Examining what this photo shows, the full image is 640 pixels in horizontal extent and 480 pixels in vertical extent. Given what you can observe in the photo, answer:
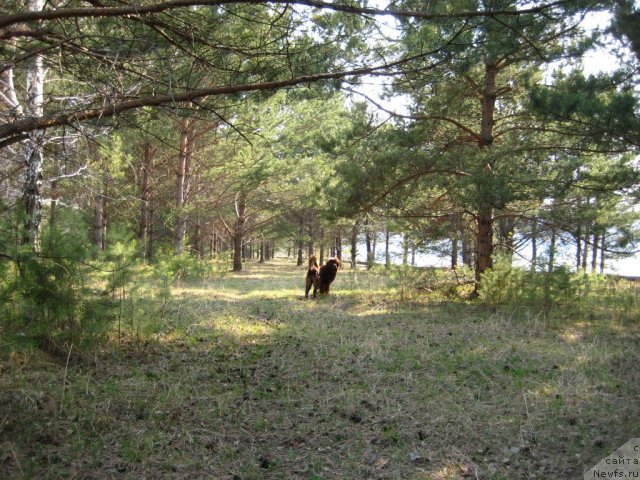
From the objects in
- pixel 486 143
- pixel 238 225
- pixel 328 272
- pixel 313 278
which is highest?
pixel 486 143

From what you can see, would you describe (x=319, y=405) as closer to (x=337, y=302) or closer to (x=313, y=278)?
(x=337, y=302)

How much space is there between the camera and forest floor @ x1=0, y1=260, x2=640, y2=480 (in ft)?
11.0

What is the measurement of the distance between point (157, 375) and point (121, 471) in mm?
1745

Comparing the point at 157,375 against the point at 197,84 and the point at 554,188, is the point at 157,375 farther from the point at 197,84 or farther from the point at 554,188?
the point at 554,188

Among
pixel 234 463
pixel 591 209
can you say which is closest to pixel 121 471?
pixel 234 463

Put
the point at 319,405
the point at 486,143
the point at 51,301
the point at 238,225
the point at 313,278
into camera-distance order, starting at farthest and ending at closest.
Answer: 1. the point at 238,225
2. the point at 313,278
3. the point at 486,143
4. the point at 51,301
5. the point at 319,405

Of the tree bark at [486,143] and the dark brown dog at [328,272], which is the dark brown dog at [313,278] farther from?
the tree bark at [486,143]

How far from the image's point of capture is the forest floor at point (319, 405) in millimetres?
3352

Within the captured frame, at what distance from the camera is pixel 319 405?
4383 millimetres

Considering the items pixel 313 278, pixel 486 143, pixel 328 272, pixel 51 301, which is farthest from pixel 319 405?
pixel 486 143

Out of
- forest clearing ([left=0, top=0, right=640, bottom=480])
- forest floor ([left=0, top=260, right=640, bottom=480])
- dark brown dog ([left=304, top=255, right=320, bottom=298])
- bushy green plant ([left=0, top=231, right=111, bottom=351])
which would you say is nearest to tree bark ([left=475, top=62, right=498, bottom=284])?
forest clearing ([left=0, top=0, right=640, bottom=480])

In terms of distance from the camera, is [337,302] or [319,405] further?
[337,302]

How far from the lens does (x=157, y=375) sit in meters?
4.93

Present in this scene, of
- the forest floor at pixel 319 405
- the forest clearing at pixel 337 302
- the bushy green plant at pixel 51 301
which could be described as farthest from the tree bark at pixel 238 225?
the bushy green plant at pixel 51 301
